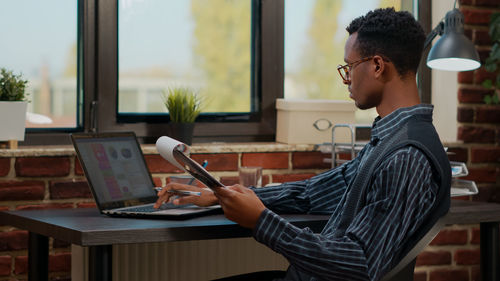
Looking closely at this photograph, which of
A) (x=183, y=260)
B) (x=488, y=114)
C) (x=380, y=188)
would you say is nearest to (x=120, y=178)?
(x=183, y=260)

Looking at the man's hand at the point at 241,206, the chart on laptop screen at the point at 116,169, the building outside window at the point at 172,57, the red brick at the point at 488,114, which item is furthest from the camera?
the red brick at the point at 488,114

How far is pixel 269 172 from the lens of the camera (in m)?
2.68

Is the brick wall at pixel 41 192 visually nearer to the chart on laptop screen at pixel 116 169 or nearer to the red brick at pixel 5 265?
the red brick at pixel 5 265

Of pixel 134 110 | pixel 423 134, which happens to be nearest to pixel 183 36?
pixel 134 110

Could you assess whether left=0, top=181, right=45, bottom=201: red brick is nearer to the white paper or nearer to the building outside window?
the building outside window

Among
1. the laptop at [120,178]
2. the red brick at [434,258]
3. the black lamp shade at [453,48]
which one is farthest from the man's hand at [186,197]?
the red brick at [434,258]

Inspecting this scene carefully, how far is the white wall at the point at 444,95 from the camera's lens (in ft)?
9.77

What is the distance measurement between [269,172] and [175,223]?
103 cm

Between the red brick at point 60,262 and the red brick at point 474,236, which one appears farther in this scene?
the red brick at point 474,236

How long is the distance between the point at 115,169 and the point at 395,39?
920mm

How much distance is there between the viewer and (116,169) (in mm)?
1986

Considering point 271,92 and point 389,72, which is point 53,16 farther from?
point 389,72

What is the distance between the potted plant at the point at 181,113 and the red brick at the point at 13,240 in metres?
0.64

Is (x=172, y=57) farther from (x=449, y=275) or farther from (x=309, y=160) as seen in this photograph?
(x=449, y=275)
